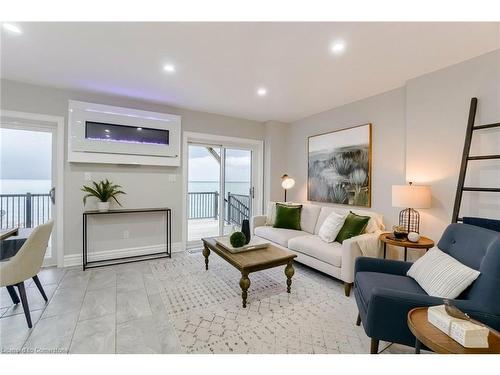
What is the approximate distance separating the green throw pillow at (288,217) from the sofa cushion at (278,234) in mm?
93

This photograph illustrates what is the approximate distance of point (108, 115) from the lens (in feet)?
11.2

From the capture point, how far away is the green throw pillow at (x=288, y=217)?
391cm

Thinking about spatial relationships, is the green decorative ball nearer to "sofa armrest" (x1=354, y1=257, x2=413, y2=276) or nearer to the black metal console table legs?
"sofa armrest" (x1=354, y1=257, x2=413, y2=276)

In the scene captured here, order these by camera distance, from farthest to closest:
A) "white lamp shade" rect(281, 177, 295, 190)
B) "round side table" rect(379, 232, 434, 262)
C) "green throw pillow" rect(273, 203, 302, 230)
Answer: "white lamp shade" rect(281, 177, 295, 190) → "green throw pillow" rect(273, 203, 302, 230) → "round side table" rect(379, 232, 434, 262)

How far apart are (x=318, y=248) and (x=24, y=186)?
4069 mm

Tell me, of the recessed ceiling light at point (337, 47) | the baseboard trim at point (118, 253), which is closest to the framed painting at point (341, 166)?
the recessed ceiling light at point (337, 47)

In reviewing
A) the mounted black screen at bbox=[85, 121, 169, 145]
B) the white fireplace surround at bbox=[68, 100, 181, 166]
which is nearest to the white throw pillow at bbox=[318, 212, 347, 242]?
the white fireplace surround at bbox=[68, 100, 181, 166]

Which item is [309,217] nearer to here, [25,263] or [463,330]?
[463,330]

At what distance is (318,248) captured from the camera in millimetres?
2926

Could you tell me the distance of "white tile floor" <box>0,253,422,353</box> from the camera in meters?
1.74

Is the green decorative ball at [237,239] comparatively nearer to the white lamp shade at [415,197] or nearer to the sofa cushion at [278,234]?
the sofa cushion at [278,234]

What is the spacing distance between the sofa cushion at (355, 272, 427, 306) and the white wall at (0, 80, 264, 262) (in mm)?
3073
